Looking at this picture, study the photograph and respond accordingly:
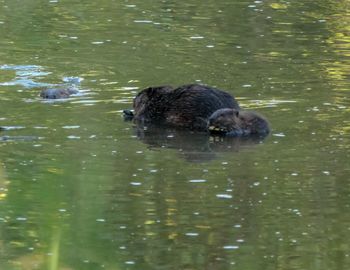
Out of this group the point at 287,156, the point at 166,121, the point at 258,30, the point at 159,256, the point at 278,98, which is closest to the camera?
the point at 159,256

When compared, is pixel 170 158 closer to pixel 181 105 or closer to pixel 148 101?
pixel 181 105

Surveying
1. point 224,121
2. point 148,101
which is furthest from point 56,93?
point 224,121

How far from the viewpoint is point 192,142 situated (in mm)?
Result: 11922

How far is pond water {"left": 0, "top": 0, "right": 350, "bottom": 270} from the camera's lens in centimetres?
820

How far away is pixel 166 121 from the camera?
13.0 m

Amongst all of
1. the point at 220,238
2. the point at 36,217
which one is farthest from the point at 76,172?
the point at 220,238

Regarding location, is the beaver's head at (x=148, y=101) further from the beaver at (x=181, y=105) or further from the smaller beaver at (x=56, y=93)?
the smaller beaver at (x=56, y=93)

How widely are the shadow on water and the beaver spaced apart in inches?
7.0

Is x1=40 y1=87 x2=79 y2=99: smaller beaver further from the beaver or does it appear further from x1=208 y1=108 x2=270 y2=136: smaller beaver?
x1=208 y1=108 x2=270 y2=136: smaller beaver

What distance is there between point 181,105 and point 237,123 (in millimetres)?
823

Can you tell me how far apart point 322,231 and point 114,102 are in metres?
5.42

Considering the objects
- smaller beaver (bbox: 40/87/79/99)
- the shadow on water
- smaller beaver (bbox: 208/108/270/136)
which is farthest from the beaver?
smaller beaver (bbox: 40/87/79/99)

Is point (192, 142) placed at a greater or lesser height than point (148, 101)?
lesser

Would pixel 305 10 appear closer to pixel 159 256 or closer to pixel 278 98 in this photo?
pixel 278 98
